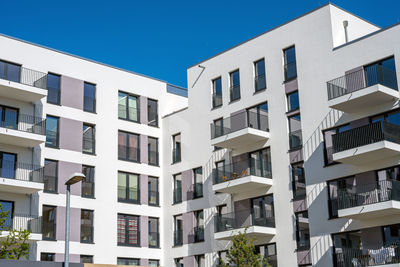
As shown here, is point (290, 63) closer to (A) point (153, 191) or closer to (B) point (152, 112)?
(B) point (152, 112)

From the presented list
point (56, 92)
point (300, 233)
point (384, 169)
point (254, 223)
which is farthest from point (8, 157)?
point (384, 169)

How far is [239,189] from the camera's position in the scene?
34938mm

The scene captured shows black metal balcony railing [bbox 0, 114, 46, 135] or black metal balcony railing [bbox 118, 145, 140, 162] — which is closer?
black metal balcony railing [bbox 0, 114, 46, 135]

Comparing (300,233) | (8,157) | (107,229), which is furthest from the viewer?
(107,229)

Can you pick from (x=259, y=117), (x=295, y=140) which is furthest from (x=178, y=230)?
(x=295, y=140)

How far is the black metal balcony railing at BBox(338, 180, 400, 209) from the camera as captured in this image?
2761cm

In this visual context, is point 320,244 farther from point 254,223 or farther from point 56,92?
point 56,92

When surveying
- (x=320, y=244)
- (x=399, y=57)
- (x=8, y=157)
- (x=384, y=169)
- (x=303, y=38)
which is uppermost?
(x=303, y=38)

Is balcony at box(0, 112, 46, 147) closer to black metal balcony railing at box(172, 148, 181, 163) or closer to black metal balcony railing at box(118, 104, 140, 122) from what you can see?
black metal balcony railing at box(118, 104, 140, 122)

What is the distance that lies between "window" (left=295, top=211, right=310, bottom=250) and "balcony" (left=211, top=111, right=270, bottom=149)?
15.9 feet

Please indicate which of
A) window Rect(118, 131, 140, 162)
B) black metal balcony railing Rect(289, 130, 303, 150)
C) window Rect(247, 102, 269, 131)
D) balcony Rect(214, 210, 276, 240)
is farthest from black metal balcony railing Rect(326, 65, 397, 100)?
window Rect(118, 131, 140, 162)

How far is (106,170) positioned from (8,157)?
6003 millimetres

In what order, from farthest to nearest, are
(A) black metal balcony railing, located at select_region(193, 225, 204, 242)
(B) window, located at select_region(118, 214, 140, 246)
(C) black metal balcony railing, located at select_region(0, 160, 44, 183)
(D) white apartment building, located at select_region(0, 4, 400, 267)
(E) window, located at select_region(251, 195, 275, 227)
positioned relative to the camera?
(B) window, located at select_region(118, 214, 140, 246), (A) black metal balcony railing, located at select_region(193, 225, 204, 242), (C) black metal balcony railing, located at select_region(0, 160, 44, 183), (E) window, located at select_region(251, 195, 275, 227), (D) white apartment building, located at select_region(0, 4, 400, 267)

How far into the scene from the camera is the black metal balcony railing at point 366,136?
28250mm
